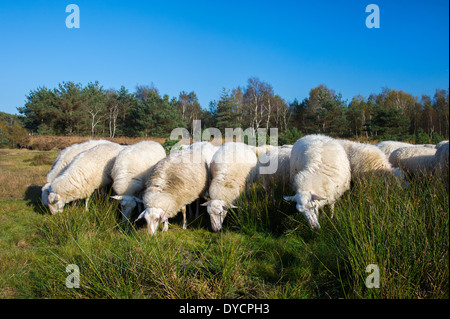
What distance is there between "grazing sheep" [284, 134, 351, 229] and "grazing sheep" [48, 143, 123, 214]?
18.5 ft

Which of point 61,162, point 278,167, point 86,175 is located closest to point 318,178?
point 278,167

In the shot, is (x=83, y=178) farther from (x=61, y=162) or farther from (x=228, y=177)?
(x=228, y=177)

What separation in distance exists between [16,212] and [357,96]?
74.3m

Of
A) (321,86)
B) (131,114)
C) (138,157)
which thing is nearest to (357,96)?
(321,86)

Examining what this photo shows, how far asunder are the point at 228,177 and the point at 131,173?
2864 millimetres

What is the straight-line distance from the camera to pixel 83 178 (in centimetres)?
750

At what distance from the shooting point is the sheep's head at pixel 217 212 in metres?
5.75

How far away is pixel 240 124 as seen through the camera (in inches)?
1592

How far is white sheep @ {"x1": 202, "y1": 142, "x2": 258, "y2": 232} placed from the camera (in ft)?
19.2

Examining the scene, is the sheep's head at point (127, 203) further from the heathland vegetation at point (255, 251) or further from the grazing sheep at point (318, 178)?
the grazing sheep at point (318, 178)

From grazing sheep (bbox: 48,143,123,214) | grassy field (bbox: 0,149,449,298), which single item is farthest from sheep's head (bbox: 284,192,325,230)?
grazing sheep (bbox: 48,143,123,214)

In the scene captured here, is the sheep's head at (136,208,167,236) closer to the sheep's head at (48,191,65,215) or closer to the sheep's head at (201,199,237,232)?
the sheep's head at (201,199,237,232)

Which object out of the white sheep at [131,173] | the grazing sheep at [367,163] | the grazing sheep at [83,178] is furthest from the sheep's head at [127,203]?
the grazing sheep at [367,163]

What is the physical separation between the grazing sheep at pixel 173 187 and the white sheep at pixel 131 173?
0.70 m
